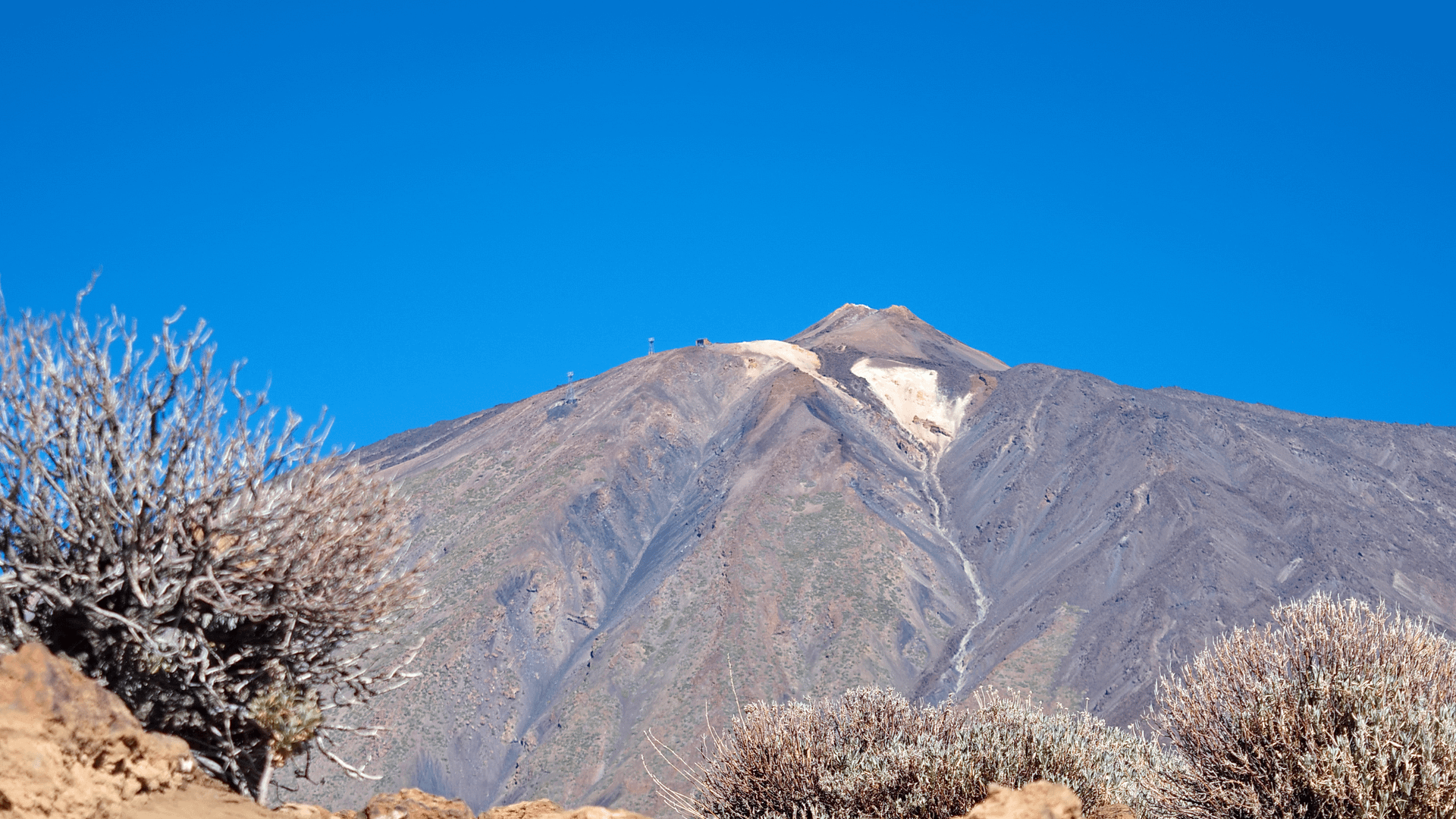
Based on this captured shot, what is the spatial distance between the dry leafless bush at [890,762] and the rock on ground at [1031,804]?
440cm

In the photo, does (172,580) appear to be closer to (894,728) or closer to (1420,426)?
(894,728)

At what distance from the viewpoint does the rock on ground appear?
851 centimetres

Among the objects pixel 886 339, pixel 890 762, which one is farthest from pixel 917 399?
pixel 890 762

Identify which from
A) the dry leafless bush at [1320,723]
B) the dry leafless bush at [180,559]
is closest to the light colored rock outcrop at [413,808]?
the dry leafless bush at [180,559]

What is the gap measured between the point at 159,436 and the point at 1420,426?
329 feet

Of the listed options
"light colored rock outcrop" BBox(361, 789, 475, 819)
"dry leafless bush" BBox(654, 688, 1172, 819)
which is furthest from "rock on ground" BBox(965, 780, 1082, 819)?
"dry leafless bush" BBox(654, 688, 1172, 819)

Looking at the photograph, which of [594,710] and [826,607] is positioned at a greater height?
[826,607]

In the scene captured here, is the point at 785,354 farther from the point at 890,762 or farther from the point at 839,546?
the point at 890,762

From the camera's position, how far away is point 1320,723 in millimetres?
11039

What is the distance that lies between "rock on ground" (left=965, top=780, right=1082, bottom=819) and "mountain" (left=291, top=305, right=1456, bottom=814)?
37.3m

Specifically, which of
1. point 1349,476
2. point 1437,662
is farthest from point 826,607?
point 1437,662

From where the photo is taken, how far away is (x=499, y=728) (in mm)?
63375

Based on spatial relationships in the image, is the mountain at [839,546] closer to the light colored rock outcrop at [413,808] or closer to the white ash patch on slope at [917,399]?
the white ash patch on slope at [917,399]

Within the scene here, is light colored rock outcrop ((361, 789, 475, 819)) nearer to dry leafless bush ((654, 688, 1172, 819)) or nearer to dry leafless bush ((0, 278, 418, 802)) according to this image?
dry leafless bush ((0, 278, 418, 802))
